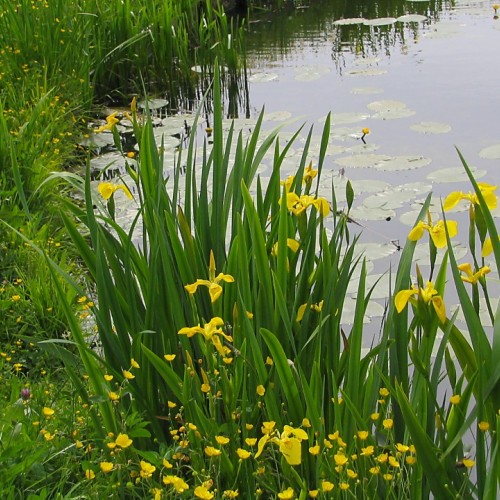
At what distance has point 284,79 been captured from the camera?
626 centimetres

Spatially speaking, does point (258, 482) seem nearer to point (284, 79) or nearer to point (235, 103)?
point (235, 103)

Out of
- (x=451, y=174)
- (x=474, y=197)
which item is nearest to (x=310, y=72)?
(x=451, y=174)

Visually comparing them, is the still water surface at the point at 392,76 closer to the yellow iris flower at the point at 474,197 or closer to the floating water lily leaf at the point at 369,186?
the floating water lily leaf at the point at 369,186

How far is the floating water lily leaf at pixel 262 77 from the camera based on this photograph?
621 cm

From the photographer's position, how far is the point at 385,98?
5.59 metres

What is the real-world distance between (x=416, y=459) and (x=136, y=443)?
0.70m

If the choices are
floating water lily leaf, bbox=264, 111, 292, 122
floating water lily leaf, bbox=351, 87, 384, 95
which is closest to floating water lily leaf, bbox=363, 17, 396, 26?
floating water lily leaf, bbox=351, 87, 384, 95

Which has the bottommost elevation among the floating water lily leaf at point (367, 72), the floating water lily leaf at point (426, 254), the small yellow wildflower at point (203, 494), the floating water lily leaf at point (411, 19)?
the floating water lily leaf at point (426, 254)

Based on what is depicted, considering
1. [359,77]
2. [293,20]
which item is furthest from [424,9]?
[359,77]

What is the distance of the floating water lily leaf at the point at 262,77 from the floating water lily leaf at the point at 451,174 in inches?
92.2

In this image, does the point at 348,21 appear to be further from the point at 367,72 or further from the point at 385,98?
the point at 385,98

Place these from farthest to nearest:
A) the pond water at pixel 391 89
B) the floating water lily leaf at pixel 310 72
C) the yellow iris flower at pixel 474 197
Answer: the floating water lily leaf at pixel 310 72 → the pond water at pixel 391 89 → the yellow iris flower at pixel 474 197

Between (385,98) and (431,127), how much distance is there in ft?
2.70

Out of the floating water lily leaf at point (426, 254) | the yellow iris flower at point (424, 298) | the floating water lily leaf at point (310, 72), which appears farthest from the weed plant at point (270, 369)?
the floating water lily leaf at point (310, 72)
